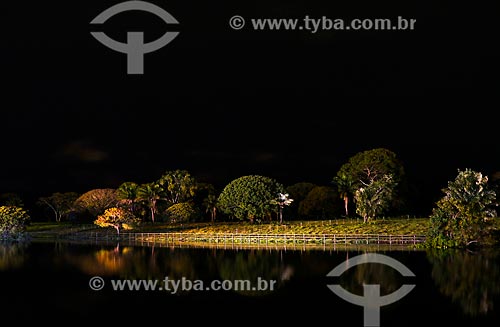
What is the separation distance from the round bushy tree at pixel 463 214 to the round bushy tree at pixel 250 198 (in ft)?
131

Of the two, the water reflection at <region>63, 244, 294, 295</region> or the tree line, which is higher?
the tree line

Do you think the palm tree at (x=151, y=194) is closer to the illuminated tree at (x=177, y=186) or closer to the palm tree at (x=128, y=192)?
the palm tree at (x=128, y=192)

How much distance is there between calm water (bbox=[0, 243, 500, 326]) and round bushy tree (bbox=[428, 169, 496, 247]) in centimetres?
471

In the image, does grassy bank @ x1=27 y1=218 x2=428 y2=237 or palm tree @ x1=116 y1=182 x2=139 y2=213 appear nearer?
grassy bank @ x1=27 y1=218 x2=428 y2=237

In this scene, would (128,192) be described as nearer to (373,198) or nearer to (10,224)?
(10,224)

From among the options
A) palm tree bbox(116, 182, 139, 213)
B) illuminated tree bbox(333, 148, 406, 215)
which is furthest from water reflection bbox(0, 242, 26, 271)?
illuminated tree bbox(333, 148, 406, 215)

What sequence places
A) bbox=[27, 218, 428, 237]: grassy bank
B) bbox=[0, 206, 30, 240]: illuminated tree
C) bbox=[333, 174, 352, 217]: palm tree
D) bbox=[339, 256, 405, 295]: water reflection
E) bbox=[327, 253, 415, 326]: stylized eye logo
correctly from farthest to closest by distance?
bbox=[333, 174, 352, 217]: palm tree, bbox=[0, 206, 30, 240]: illuminated tree, bbox=[27, 218, 428, 237]: grassy bank, bbox=[339, 256, 405, 295]: water reflection, bbox=[327, 253, 415, 326]: stylized eye logo

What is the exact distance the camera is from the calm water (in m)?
30.8

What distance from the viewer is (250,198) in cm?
10194

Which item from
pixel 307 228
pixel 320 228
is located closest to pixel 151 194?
pixel 307 228

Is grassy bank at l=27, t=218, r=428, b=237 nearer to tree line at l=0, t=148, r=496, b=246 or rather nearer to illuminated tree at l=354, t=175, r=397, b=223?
illuminated tree at l=354, t=175, r=397, b=223

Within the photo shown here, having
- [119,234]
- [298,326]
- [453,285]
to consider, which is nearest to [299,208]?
[119,234]

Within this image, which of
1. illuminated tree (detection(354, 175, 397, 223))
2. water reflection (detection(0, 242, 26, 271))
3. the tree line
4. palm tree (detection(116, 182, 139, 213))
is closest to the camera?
water reflection (detection(0, 242, 26, 271))

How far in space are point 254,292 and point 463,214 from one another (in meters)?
34.3
